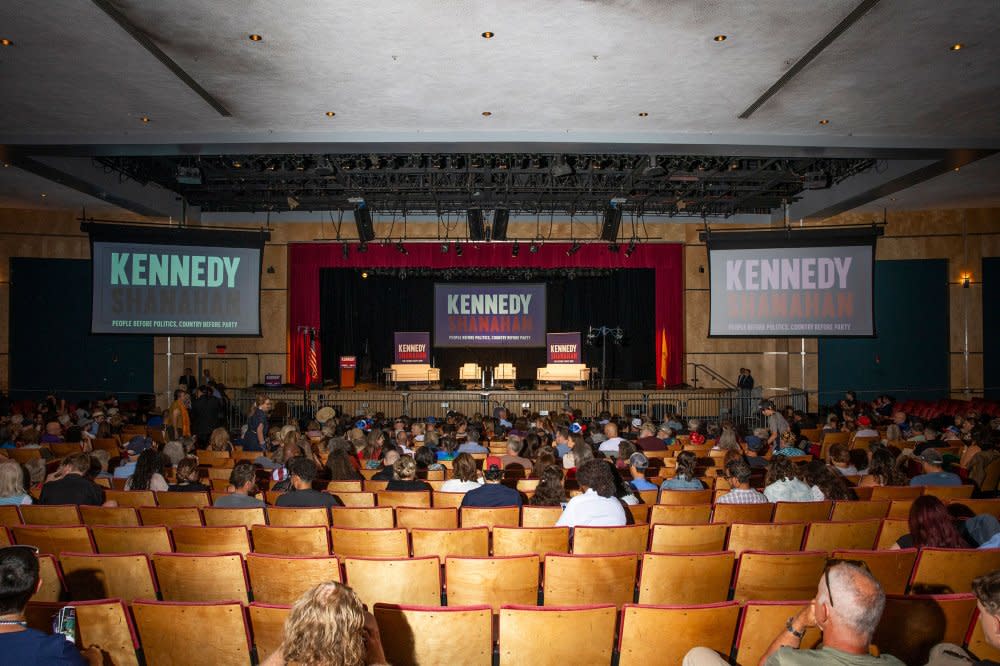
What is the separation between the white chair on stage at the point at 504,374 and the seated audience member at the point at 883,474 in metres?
14.6

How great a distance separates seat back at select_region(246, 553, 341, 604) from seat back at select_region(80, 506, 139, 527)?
1864 millimetres

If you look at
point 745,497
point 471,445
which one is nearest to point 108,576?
point 745,497

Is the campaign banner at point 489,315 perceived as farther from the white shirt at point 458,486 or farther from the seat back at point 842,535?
the seat back at point 842,535

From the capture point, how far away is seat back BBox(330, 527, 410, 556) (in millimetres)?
4125

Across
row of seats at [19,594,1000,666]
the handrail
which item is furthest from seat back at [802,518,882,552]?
the handrail

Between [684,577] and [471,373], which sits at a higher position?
[471,373]

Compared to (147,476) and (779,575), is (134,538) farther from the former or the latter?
(779,575)

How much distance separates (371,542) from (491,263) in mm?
14838

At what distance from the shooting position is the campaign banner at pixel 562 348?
2100 centimetres

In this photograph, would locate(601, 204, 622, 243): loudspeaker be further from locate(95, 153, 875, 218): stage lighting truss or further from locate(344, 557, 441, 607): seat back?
locate(344, 557, 441, 607): seat back

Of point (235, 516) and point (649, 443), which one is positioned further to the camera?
point (649, 443)

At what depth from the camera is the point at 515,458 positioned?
7898 mm

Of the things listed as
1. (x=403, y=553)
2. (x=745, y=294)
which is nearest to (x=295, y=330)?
(x=745, y=294)

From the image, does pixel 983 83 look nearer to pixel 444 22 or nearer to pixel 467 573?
pixel 444 22
